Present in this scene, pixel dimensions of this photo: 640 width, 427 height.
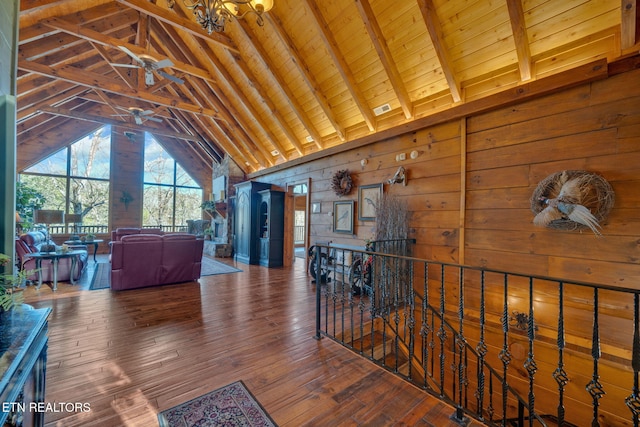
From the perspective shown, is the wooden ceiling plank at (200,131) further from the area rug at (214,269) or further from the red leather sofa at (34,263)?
the red leather sofa at (34,263)

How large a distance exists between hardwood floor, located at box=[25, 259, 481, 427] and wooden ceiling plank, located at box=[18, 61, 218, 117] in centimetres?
429

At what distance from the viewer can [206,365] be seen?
228cm

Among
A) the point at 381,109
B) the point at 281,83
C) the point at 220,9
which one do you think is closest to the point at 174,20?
the point at 281,83

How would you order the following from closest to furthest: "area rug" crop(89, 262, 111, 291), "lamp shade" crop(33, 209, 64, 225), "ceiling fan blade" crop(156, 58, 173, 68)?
"ceiling fan blade" crop(156, 58, 173, 68) < "area rug" crop(89, 262, 111, 291) < "lamp shade" crop(33, 209, 64, 225)

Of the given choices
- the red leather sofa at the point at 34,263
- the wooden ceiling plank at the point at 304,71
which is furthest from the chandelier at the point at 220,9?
the red leather sofa at the point at 34,263

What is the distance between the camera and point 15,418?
90 cm

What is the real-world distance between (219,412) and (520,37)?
4472mm

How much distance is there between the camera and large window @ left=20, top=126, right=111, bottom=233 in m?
8.56

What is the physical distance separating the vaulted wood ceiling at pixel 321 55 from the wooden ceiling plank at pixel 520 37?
1 centimetres

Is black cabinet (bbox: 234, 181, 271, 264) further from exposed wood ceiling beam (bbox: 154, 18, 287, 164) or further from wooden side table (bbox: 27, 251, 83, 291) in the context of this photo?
wooden side table (bbox: 27, 251, 83, 291)

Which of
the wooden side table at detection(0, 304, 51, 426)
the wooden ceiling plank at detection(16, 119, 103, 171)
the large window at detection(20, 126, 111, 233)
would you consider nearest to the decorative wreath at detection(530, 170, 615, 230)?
the wooden side table at detection(0, 304, 51, 426)

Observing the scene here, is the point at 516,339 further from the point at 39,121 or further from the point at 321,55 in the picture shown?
the point at 39,121

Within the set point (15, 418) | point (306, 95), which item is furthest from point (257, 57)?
point (15, 418)

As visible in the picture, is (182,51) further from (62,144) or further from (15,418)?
(15,418)
